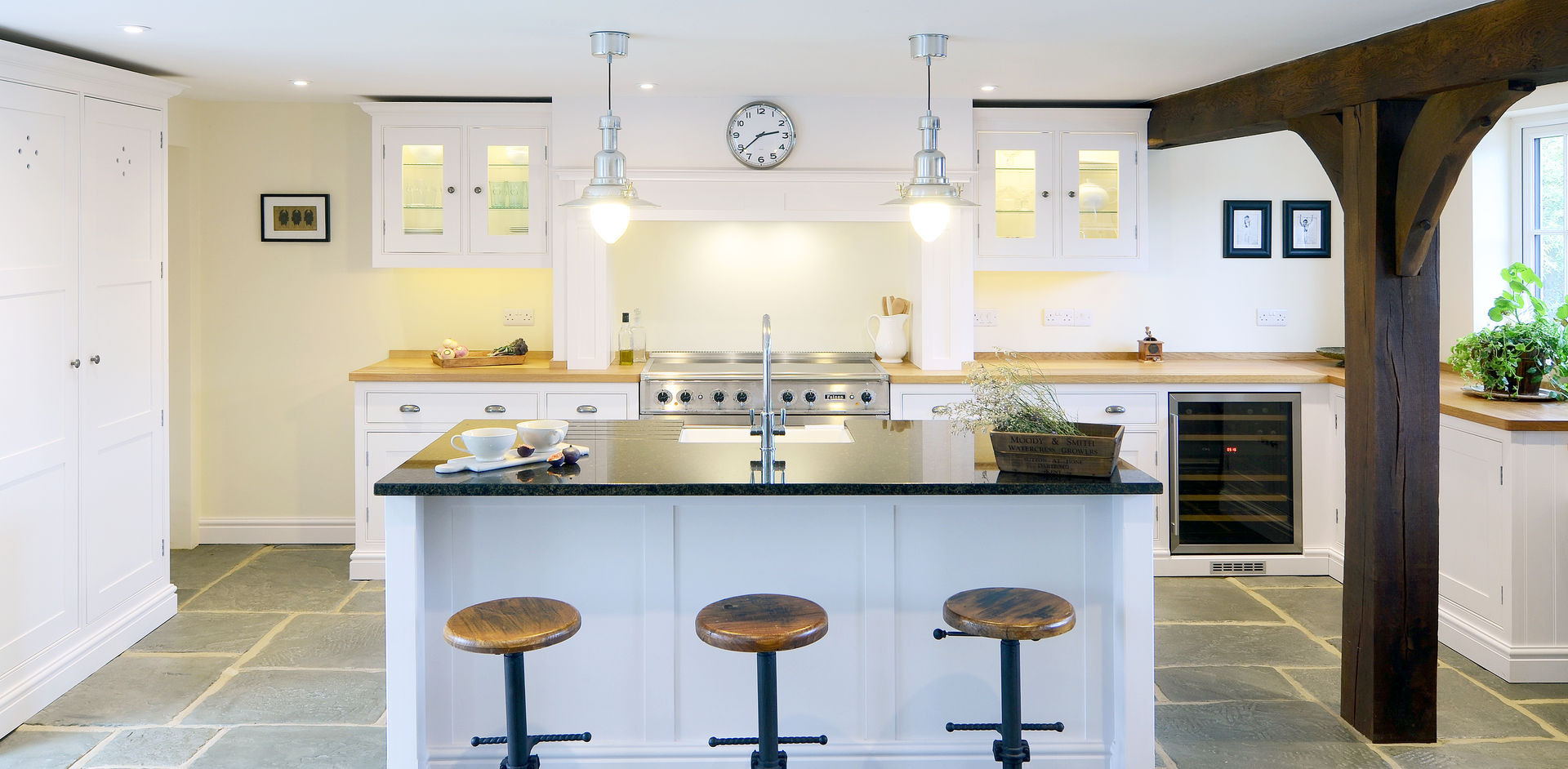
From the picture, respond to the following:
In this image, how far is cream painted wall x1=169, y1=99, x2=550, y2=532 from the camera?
5.48 m

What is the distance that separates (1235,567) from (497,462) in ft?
12.0

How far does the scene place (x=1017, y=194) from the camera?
5.30 meters

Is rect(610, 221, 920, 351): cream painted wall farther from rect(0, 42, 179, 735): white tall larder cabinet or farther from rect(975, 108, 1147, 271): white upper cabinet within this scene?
rect(0, 42, 179, 735): white tall larder cabinet

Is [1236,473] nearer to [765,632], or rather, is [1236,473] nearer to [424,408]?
[765,632]

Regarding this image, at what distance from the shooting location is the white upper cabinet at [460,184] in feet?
16.9

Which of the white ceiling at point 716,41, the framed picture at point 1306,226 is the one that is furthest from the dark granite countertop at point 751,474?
the framed picture at point 1306,226

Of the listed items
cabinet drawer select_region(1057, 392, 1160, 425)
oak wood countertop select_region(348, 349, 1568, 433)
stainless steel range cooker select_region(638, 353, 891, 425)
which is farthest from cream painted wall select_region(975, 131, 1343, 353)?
stainless steel range cooker select_region(638, 353, 891, 425)

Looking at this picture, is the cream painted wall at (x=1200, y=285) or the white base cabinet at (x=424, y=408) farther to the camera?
the cream painted wall at (x=1200, y=285)

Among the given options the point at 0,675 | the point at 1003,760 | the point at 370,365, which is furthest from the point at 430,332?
the point at 1003,760

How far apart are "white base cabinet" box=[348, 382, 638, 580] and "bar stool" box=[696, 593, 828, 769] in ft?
8.26

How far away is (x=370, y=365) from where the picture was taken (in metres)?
5.44

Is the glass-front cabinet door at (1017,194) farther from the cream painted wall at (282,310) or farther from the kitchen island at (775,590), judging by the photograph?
the kitchen island at (775,590)

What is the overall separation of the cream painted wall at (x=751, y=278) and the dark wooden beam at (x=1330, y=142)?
2130 millimetres

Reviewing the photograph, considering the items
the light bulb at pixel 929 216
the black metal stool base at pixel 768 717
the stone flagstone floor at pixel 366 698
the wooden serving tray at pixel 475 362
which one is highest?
the light bulb at pixel 929 216
